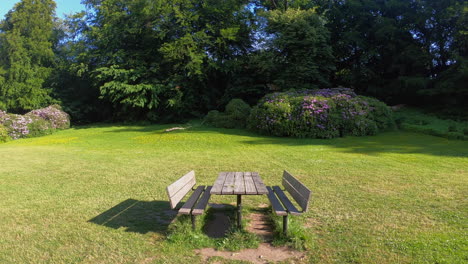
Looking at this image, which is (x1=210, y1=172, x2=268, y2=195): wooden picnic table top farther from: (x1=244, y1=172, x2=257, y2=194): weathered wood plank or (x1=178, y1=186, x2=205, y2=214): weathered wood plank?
(x1=178, y1=186, x2=205, y2=214): weathered wood plank

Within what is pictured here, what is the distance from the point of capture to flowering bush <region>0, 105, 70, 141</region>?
1850 centimetres

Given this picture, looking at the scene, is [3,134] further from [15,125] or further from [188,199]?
[188,199]

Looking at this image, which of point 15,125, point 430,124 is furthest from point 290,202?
point 15,125

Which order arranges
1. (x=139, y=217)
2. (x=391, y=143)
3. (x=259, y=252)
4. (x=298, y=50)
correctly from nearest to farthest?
(x=259, y=252)
(x=139, y=217)
(x=391, y=143)
(x=298, y=50)

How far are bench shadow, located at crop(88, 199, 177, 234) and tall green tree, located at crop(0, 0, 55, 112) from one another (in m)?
24.9

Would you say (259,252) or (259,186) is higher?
(259,186)

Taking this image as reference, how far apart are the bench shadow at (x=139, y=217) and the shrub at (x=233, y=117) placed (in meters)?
12.0

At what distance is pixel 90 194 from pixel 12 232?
1.79m

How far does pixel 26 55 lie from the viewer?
27406mm

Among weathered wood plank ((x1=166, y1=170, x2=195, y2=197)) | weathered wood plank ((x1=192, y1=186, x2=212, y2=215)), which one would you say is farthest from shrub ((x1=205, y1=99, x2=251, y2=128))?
weathered wood plank ((x1=192, y1=186, x2=212, y2=215))

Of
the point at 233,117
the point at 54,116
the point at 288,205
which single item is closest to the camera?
the point at 288,205

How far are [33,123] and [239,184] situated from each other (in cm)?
1975

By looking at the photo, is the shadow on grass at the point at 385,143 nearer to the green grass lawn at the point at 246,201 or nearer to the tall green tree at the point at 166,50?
the green grass lawn at the point at 246,201

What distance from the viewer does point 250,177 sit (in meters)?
4.74
